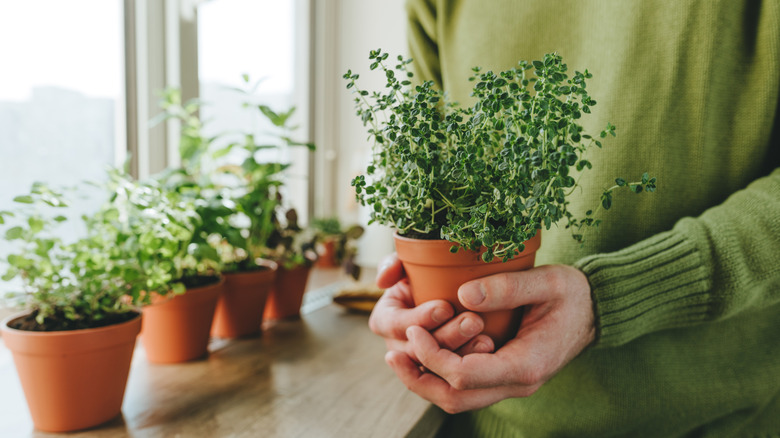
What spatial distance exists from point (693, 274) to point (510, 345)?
0.27 metres

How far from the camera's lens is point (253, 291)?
1039 mm

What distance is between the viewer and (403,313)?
622mm

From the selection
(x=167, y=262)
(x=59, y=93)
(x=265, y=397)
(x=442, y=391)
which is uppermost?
(x=59, y=93)

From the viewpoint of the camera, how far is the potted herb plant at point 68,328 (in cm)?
64

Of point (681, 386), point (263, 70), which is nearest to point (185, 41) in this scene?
point (263, 70)

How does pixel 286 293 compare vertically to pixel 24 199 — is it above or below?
below

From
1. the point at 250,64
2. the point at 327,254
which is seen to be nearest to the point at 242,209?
the point at 327,254

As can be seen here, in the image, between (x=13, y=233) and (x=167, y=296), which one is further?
(x=167, y=296)

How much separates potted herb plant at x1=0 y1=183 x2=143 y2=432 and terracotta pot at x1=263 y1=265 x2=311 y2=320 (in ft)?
1.49

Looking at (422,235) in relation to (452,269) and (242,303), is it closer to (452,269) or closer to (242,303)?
(452,269)

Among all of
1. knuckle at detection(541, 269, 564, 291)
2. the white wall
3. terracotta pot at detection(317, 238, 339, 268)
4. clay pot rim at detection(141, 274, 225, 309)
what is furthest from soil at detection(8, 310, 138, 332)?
the white wall

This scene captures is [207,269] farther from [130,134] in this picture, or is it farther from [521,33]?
[521,33]

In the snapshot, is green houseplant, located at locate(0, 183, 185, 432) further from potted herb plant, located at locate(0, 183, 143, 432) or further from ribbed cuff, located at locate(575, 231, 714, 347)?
ribbed cuff, located at locate(575, 231, 714, 347)

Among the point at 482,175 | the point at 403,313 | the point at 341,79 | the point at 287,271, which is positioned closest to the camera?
the point at 482,175
